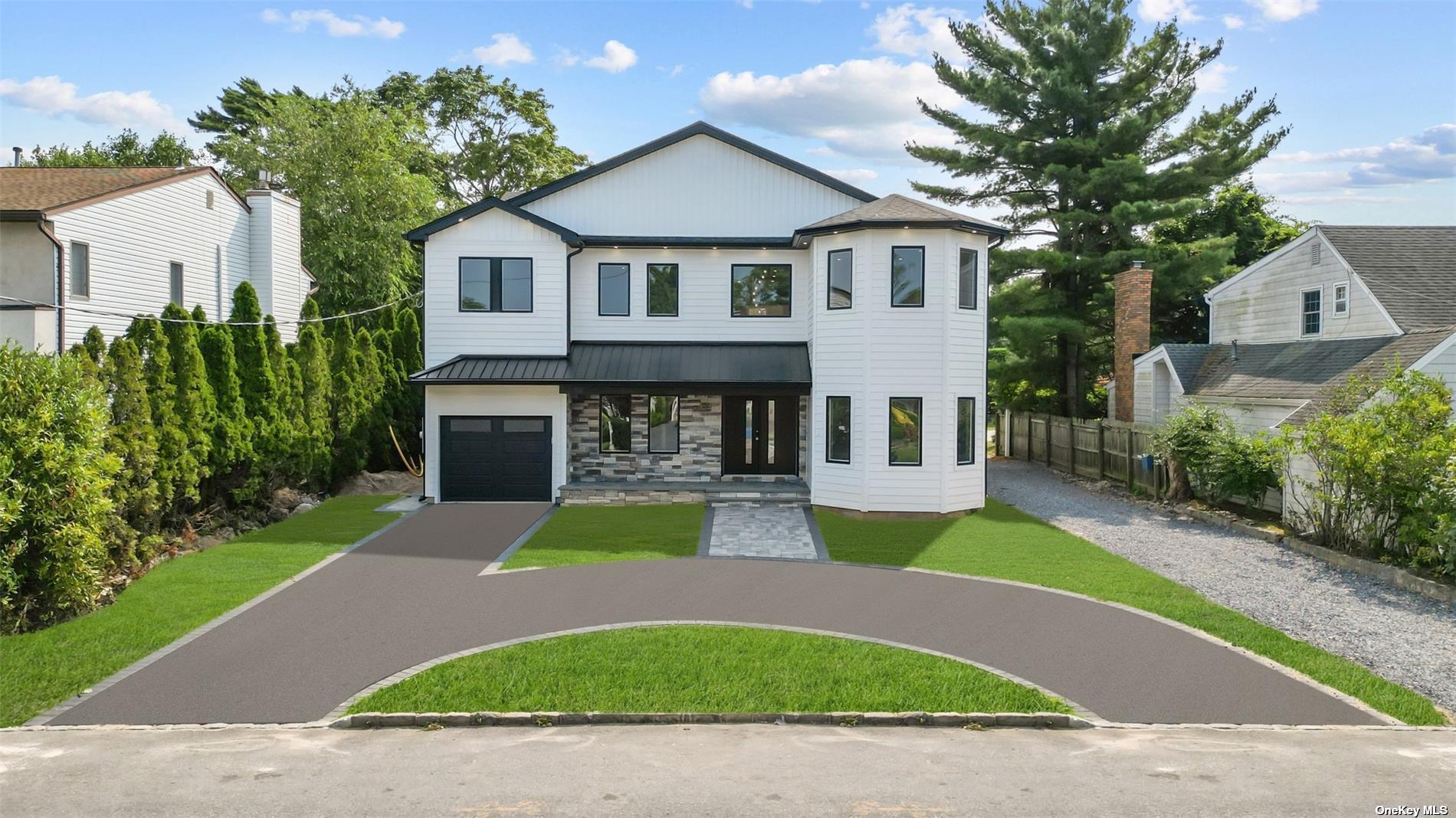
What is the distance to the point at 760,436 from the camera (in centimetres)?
2136

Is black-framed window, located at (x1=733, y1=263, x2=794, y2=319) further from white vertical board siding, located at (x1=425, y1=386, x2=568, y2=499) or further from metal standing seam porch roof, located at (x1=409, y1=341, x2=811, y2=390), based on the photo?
white vertical board siding, located at (x1=425, y1=386, x2=568, y2=499)

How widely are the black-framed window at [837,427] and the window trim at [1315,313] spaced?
12.2 metres

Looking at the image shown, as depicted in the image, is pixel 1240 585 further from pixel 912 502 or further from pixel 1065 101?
pixel 1065 101

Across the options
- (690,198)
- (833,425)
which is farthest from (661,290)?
(833,425)

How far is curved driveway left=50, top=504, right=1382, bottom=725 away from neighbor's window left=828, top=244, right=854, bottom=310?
260 inches

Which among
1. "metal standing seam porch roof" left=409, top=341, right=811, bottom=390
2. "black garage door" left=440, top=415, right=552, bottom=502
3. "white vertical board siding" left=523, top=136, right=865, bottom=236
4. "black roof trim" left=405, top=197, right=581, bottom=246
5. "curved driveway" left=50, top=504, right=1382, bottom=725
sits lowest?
"curved driveway" left=50, top=504, right=1382, bottom=725

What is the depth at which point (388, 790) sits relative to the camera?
6348mm

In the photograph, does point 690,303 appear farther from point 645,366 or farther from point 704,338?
point 645,366

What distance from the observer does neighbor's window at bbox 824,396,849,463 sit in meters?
18.6

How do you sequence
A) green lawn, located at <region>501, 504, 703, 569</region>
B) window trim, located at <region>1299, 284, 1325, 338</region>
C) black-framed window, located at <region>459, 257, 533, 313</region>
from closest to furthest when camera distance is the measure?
1. green lawn, located at <region>501, 504, 703, 569</region>
2. black-framed window, located at <region>459, 257, 533, 313</region>
3. window trim, located at <region>1299, 284, 1325, 338</region>

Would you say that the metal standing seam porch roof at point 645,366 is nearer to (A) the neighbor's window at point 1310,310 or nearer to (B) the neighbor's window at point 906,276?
(B) the neighbor's window at point 906,276

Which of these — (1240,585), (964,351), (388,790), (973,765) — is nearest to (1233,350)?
(964,351)

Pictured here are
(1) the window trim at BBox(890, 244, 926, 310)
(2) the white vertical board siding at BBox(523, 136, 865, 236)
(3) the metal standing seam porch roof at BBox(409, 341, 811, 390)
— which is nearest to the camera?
(1) the window trim at BBox(890, 244, 926, 310)

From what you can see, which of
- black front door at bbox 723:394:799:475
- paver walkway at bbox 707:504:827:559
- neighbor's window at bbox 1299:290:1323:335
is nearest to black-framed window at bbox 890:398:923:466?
paver walkway at bbox 707:504:827:559
